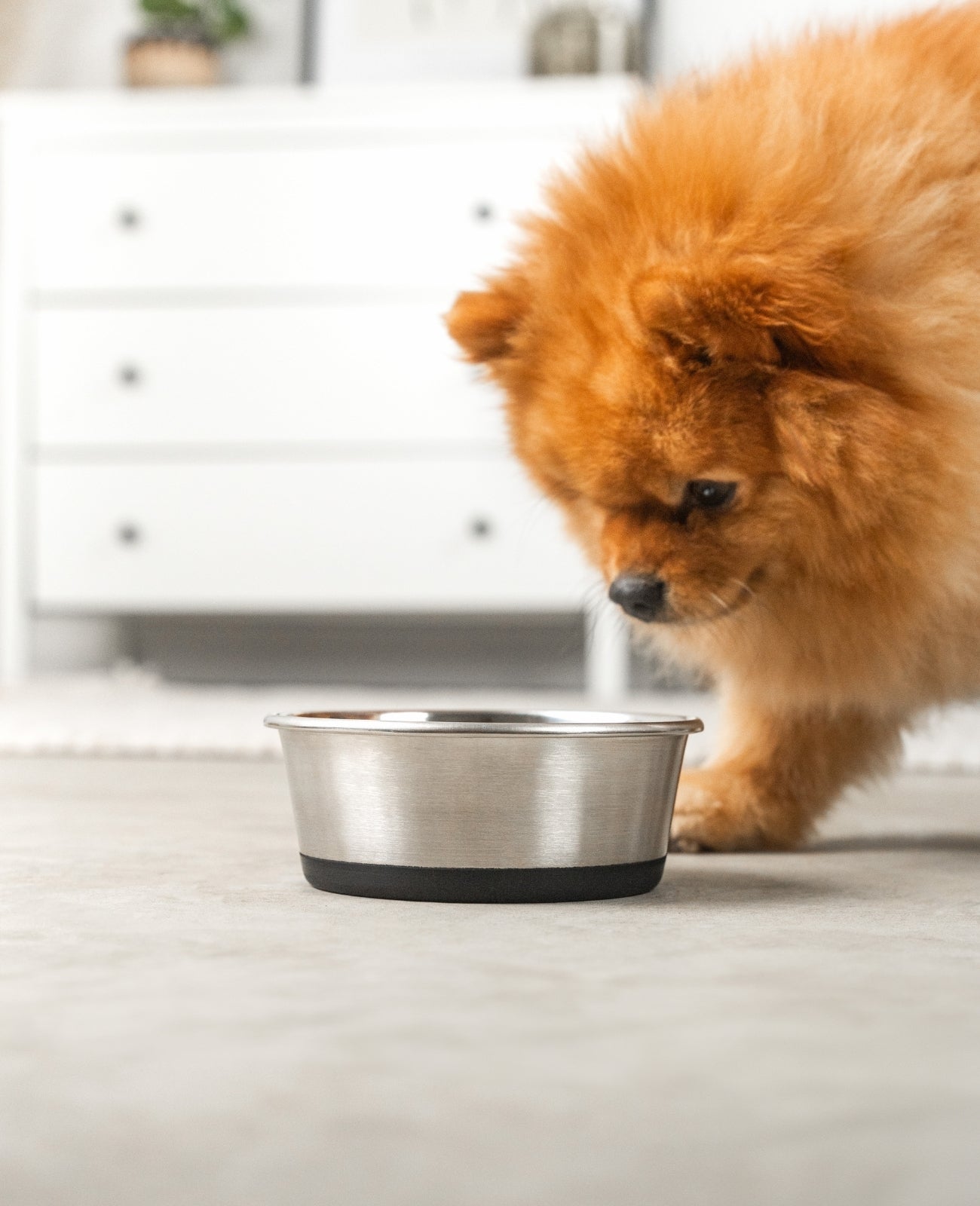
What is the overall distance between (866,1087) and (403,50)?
3.71 m

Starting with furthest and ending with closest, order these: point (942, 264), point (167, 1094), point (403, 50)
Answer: point (403, 50) < point (942, 264) < point (167, 1094)

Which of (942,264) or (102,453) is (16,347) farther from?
(942,264)

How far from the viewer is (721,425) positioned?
3.66 ft

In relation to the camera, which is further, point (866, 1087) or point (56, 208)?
point (56, 208)

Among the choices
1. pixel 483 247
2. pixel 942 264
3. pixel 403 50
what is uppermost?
pixel 403 50

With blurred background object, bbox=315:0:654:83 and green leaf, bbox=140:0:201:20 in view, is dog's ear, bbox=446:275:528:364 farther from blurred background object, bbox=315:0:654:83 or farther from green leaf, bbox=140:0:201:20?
green leaf, bbox=140:0:201:20

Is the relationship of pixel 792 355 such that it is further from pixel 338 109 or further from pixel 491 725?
pixel 338 109

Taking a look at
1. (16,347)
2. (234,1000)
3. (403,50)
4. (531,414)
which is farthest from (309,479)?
(234,1000)

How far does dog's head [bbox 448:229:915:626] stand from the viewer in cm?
109

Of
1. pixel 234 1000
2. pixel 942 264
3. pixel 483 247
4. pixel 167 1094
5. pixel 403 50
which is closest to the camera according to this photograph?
pixel 167 1094

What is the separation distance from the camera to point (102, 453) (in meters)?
3.57

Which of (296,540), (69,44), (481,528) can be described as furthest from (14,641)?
(69,44)

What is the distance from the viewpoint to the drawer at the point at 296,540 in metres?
Answer: 3.47

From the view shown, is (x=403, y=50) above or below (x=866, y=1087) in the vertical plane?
above
